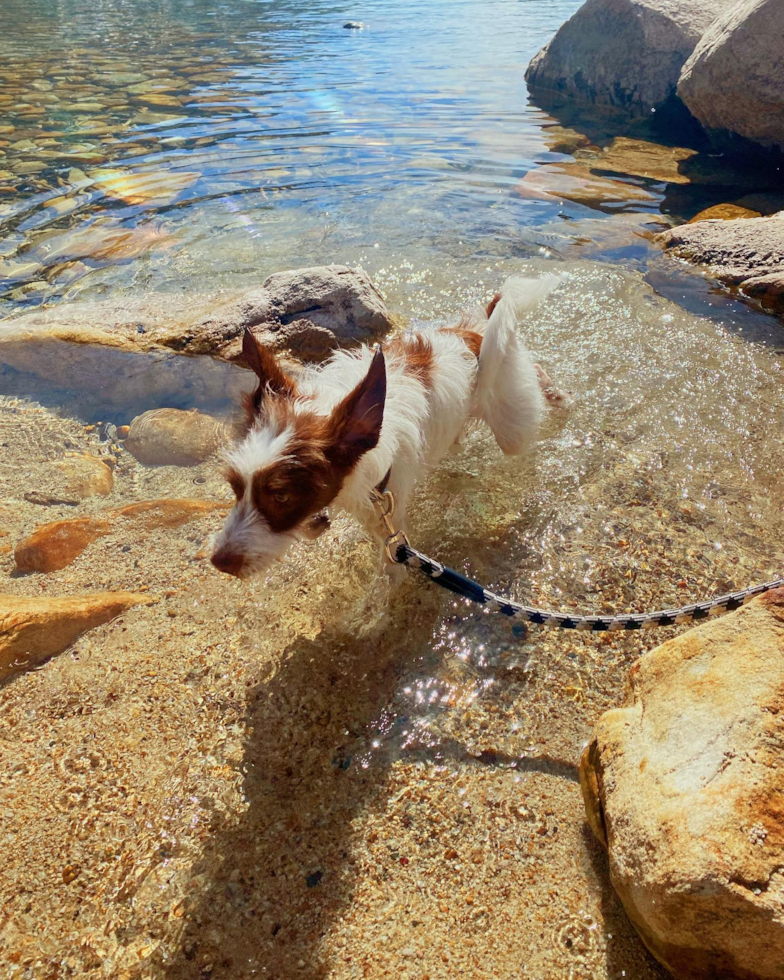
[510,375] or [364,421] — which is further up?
[364,421]

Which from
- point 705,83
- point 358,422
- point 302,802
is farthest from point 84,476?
point 705,83

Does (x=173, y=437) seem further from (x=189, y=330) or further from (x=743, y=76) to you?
(x=743, y=76)

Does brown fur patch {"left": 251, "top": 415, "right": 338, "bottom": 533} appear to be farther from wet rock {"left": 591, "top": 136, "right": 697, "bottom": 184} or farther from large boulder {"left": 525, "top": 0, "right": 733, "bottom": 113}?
large boulder {"left": 525, "top": 0, "right": 733, "bottom": 113}

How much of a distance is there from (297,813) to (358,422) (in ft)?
5.39

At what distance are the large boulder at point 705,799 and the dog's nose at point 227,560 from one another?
1584 millimetres

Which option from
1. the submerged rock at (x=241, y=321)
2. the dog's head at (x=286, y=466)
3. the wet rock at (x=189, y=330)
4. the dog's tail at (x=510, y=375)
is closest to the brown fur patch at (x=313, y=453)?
the dog's head at (x=286, y=466)

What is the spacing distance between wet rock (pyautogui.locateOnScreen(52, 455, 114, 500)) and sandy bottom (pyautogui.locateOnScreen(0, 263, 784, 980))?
112mm

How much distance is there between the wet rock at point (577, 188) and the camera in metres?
9.30

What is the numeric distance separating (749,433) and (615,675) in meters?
2.65

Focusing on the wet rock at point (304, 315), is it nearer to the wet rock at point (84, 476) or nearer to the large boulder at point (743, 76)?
the wet rock at point (84, 476)

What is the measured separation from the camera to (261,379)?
298 cm

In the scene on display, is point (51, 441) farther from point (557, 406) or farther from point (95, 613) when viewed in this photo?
point (557, 406)

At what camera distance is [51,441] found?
4.78m

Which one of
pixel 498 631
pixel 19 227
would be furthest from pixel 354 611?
pixel 19 227
